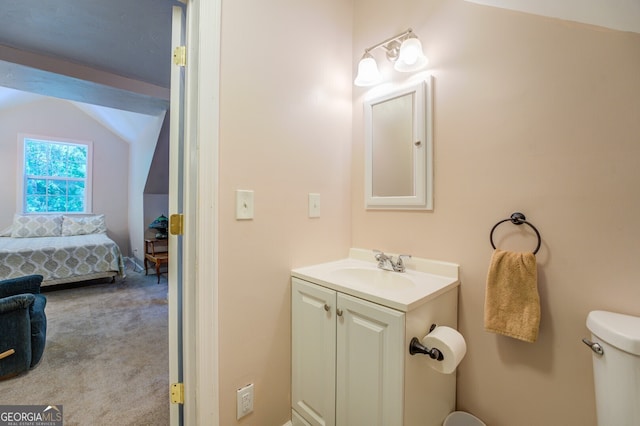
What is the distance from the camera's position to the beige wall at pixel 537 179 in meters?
0.91

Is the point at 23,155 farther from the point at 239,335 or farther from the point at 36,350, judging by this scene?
the point at 239,335

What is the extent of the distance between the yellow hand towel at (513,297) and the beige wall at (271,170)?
0.81m

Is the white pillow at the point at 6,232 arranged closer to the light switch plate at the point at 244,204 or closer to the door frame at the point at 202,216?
the door frame at the point at 202,216

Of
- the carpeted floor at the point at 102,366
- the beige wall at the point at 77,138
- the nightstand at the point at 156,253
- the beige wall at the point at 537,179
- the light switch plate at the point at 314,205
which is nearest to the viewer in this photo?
the beige wall at the point at 537,179

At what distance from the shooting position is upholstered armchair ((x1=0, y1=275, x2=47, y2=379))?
69.6 inches

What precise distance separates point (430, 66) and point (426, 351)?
1312 mm

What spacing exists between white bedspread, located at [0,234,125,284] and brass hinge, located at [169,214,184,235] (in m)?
3.67

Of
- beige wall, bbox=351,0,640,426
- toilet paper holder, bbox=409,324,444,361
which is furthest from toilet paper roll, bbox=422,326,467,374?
beige wall, bbox=351,0,640,426

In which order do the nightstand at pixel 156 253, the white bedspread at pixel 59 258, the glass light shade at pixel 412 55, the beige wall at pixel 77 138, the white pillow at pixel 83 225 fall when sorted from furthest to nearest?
1. the white pillow at pixel 83 225
2. the beige wall at pixel 77 138
3. the nightstand at pixel 156 253
4. the white bedspread at pixel 59 258
5. the glass light shade at pixel 412 55

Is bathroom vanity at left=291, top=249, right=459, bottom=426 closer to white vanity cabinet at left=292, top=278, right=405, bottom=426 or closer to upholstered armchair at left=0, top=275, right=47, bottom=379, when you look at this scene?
white vanity cabinet at left=292, top=278, right=405, bottom=426

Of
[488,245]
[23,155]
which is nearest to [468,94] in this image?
[488,245]

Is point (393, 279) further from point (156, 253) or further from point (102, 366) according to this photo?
point (156, 253)

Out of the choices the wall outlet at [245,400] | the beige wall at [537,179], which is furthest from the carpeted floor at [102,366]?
the beige wall at [537,179]

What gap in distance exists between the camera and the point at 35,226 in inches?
167
